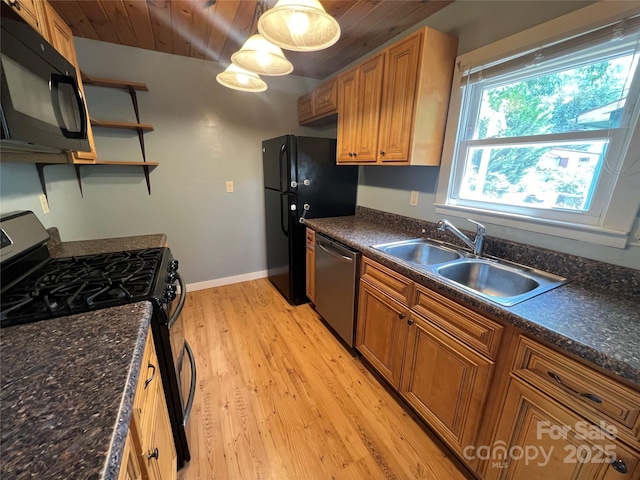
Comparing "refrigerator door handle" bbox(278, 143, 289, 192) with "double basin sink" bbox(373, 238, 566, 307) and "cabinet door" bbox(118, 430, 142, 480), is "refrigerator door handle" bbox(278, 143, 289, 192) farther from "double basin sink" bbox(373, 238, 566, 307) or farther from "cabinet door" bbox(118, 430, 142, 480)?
"cabinet door" bbox(118, 430, 142, 480)

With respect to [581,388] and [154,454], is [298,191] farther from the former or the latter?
[581,388]

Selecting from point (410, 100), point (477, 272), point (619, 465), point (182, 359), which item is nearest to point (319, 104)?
point (410, 100)

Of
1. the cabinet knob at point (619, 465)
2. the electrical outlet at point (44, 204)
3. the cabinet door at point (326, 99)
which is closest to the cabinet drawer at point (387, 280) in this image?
the cabinet knob at point (619, 465)

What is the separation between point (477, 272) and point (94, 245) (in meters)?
2.42

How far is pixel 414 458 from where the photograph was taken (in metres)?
1.32

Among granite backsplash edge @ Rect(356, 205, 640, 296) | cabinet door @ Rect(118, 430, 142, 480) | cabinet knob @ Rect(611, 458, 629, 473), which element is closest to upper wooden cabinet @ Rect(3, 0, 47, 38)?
cabinet door @ Rect(118, 430, 142, 480)

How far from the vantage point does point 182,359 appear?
1.38 meters

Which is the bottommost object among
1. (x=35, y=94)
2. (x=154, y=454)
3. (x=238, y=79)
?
(x=154, y=454)

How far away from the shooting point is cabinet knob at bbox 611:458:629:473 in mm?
737

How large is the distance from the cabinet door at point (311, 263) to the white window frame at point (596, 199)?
121 cm

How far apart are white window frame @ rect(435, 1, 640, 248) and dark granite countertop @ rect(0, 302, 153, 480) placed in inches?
70.4

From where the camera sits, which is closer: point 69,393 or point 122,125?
point 69,393

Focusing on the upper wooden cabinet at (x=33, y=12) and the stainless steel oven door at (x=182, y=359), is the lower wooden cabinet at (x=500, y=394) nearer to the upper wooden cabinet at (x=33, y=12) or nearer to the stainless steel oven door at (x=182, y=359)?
the stainless steel oven door at (x=182, y=359)

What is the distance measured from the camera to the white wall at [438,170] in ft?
3.94
